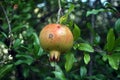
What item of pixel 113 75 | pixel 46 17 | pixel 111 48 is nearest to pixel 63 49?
pixel 111 48

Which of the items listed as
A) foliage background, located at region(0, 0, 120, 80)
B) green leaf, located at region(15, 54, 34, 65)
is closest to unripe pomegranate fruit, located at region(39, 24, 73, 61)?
foliage background, located at region(0, 0, 120, 80)

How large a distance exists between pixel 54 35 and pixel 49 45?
0.04 meters

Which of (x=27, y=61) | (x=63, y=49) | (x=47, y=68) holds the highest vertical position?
(x=63, y=49)

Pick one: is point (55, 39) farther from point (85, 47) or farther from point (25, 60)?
point (25, 60)

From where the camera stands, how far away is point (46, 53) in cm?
179

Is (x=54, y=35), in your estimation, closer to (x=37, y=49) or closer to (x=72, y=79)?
(x=37, y=49)

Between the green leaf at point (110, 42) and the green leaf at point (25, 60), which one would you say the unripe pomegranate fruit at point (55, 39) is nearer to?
the green leaf at point (110, 42)

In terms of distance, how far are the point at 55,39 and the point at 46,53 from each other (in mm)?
653

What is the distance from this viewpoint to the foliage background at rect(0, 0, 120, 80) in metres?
1.56

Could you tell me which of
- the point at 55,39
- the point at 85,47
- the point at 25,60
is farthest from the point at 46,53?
the point at 55,39

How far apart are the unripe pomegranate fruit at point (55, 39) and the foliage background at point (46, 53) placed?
166 mm

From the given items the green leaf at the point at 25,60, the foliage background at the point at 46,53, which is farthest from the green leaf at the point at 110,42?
the green leaf at the point at 25,60

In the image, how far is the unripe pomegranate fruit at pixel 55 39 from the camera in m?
1.15

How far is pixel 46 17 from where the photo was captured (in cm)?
293
